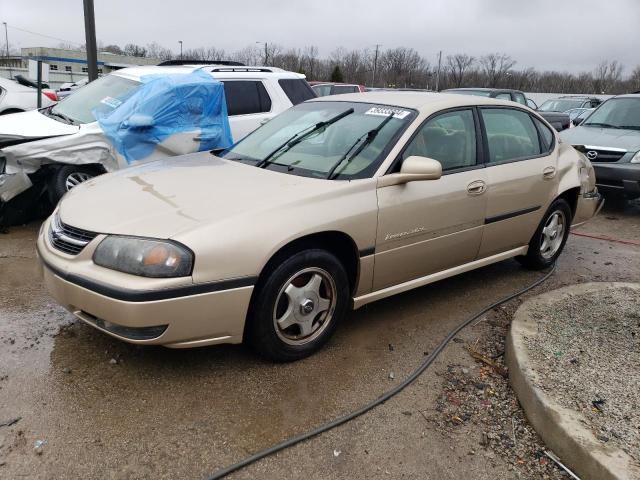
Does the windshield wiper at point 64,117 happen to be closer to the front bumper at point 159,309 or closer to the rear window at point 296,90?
the rear window at point 296,90

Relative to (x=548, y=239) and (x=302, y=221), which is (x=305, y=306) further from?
(x=548, y=239)

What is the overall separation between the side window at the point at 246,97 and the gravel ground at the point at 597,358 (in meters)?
4.46

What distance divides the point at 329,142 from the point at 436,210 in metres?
0.89

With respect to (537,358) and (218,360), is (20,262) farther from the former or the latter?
(537,358)

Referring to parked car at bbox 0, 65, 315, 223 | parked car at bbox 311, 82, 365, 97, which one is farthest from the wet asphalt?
parked car at bbox 311, 82, 365, 97

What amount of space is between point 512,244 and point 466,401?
6.63ft

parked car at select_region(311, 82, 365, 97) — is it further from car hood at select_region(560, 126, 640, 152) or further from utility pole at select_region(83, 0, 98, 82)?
car hood at select_region(560, 126, 640, 152)

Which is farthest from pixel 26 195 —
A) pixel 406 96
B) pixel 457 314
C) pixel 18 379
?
pixel 457 314

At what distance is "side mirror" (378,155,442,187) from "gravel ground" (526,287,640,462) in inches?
47.6

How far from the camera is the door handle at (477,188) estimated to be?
400cm

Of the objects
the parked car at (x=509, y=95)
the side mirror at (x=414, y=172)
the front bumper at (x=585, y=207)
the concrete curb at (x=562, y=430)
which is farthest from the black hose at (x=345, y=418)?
the parked car at (x=509, y=95)

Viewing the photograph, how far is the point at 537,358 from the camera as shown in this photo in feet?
10.4

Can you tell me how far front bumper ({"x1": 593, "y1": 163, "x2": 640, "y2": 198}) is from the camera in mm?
7457

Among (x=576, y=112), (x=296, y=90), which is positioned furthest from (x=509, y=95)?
(x=576, y=112)
